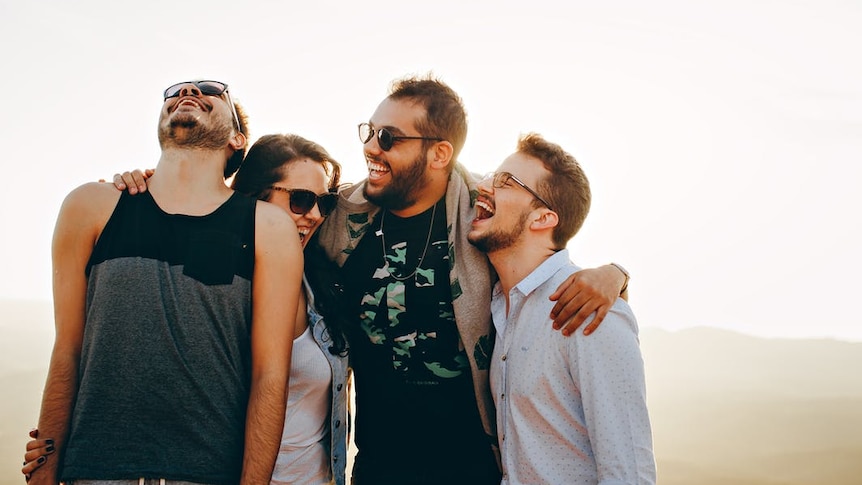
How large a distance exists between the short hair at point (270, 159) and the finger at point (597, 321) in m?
2.17

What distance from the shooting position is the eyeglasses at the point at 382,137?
416 cm

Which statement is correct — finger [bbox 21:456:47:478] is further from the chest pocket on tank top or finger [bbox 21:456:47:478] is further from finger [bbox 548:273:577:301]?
finger [bbox 548:273:577:301]

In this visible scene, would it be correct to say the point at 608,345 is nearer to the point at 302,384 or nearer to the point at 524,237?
the point at 524,237

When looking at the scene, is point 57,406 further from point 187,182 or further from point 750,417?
point 750,417

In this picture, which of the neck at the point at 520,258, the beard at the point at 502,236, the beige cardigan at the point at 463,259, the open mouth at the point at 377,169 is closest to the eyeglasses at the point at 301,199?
the beige cardigan at the point at 463,259

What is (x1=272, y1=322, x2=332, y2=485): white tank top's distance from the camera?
3271 millimetres

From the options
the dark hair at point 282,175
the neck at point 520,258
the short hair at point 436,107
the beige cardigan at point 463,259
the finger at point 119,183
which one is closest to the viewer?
the finger at point 119,183

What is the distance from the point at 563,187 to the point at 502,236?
46 centimetres

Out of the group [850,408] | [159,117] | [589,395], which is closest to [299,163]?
[159,117]

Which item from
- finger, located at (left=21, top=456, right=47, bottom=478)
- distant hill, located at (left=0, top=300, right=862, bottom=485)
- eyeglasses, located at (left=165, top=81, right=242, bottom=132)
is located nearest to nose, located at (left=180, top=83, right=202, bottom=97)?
eyeglasses, located at (left=165, top=81, right=242, bottom=132)

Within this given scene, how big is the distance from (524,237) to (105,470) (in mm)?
2386

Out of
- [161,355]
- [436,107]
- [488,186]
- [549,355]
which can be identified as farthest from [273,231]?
[436,107]

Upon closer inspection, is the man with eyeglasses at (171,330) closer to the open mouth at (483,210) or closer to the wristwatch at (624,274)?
the open mouth at (483,210)

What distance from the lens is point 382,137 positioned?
417cm
